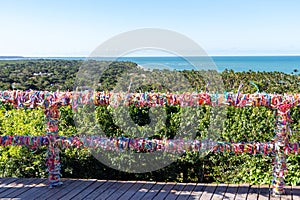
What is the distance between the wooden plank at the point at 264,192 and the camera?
13.3ft

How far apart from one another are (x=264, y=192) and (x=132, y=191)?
138cm

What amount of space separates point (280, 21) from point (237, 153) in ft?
176

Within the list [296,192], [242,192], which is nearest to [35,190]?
[242,192]

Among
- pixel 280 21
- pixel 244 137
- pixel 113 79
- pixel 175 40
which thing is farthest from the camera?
pixel 280 21

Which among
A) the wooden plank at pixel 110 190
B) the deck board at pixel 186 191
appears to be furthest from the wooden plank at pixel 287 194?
the wooden plank at pixel 110 190

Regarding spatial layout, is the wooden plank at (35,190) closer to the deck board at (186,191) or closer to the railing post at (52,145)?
the railing post at (52,145)

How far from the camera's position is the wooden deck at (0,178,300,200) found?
13.7 feet

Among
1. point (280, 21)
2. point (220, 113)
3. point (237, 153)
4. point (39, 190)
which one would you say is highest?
point (280, 21)

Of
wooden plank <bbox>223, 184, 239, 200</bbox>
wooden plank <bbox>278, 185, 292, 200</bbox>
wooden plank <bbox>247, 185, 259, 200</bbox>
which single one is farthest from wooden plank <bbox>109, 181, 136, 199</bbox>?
wooden plank <bbox>278, 185, 292, 200</bbox>

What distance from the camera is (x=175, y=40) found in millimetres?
5176

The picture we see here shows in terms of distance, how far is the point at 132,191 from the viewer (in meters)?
4.35

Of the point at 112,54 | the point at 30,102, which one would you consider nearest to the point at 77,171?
the point at 30,102

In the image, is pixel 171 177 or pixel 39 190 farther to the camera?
pixel 171 177

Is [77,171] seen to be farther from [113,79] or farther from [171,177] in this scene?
[113,79]
